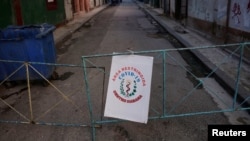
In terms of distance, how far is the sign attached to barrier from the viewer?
409 centimetres

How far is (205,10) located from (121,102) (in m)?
9.89

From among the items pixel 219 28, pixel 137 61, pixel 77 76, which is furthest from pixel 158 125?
pixel 219 28

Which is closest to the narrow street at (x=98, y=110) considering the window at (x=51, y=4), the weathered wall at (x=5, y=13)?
the weathered wall at (x=5, y=13)

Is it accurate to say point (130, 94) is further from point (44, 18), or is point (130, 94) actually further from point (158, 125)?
point (44, 18)

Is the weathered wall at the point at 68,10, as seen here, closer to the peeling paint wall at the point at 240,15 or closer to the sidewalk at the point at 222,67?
the sidewalk at the point at 222,67

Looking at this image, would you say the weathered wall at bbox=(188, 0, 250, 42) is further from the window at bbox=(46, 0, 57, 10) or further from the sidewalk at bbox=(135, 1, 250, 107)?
the window at bbox=(46, 0, 57, 10)

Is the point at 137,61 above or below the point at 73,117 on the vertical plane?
above

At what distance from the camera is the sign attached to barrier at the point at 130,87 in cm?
409

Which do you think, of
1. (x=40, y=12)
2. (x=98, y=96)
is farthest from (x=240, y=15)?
(x=40, y=12)

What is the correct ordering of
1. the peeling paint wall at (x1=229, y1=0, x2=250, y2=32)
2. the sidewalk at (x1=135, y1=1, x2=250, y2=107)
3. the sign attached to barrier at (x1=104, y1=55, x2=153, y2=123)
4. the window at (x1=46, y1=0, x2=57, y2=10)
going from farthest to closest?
the window at (x1=46, y1=0, x2=57, y2=10), the peeling paint wall at (x1=229, y1=0, x2=250, y2=32), the sidewalk at (x1=135, y1=1, x2=250, y2=107), the sign attached to barrier at (x1=104, y1=55, x2=153, y2=123)

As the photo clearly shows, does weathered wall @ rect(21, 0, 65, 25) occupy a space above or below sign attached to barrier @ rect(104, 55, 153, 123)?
above

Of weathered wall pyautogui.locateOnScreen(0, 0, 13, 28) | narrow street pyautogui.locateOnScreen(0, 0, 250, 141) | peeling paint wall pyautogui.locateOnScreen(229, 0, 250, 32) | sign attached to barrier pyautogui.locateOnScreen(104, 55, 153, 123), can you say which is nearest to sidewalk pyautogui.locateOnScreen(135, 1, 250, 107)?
narrow street pyautogui.locateOnScreen(0, 0, 250, 141)

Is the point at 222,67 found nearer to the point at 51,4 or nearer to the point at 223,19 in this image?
the point at 223,19

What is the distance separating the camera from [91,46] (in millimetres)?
12078
